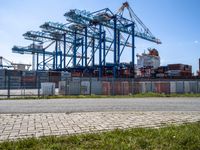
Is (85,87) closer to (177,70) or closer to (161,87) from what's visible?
(161,87)

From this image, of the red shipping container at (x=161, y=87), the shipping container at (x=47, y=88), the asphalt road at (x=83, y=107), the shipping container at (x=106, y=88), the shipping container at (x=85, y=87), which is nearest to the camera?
the asphalt road at (x=83, y=107)

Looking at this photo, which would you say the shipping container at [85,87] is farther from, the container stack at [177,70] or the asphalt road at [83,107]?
the container stack at [177,70]

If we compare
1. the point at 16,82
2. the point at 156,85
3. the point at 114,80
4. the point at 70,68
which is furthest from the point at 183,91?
the point at 70,68

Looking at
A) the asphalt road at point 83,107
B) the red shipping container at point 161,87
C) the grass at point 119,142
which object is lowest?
the asphalt road at point 83,107

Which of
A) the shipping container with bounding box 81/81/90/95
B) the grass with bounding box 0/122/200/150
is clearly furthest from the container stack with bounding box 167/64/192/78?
the grass with bounding box 0/122/200/150

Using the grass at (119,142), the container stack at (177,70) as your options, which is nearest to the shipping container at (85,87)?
the grass at (119,142)

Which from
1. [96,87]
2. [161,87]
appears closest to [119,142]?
[96,87]

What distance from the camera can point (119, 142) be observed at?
5.52 metres

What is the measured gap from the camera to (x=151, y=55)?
2896 inches

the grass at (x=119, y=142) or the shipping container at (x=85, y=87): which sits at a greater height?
the shipping container at (x=85, y=87)

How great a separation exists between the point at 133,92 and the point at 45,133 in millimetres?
→ 25306

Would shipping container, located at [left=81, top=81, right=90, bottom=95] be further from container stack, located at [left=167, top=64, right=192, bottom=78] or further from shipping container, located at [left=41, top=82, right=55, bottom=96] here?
container stack, located at [left=167, top=64, right=192, bottom=78]

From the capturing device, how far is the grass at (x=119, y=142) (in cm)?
516

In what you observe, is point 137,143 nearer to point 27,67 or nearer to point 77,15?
point 77,15
